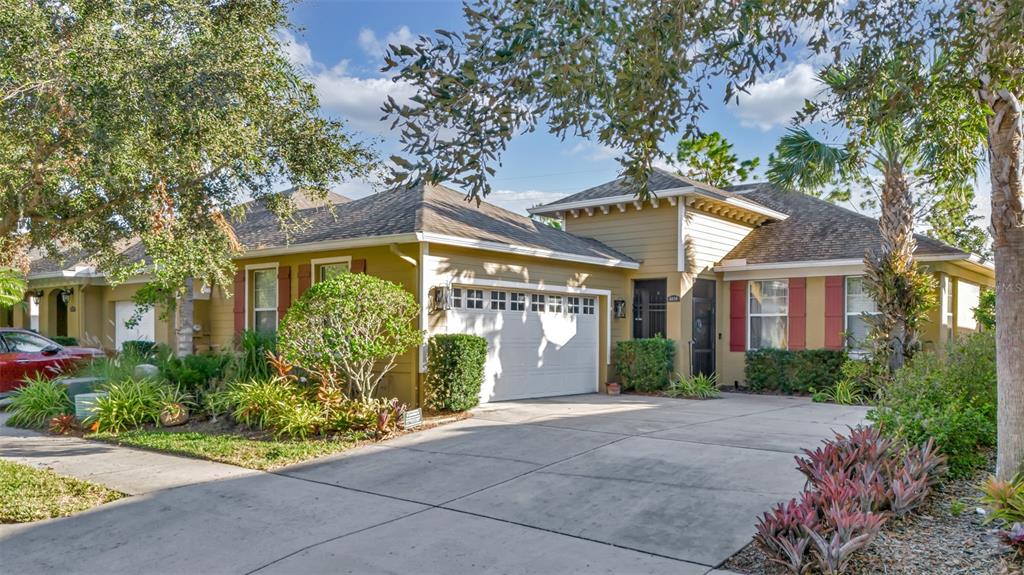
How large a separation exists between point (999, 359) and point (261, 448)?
7.36 metres

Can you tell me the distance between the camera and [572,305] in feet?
44.6

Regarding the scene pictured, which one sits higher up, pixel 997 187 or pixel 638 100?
pixel 638 100

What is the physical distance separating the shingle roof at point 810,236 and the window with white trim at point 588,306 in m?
3.63

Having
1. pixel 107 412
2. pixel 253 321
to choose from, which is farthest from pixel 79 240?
pixel 253 321

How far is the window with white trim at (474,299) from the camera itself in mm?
11516

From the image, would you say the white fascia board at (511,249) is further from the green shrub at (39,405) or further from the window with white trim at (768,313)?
the green shrub at (39,405)

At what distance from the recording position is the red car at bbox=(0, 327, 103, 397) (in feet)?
40.8

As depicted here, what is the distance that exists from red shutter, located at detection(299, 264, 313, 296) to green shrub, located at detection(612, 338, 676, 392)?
6.23m

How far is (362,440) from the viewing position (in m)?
8.63

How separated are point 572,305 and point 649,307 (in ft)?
7.08

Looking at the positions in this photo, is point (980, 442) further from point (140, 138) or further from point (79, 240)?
point (79, 240)

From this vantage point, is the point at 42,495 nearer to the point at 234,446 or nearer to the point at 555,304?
the point at 234,446

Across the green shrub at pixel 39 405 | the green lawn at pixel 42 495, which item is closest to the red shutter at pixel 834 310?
the green lawn at pixel 42 495

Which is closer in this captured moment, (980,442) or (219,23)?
(980,442)
